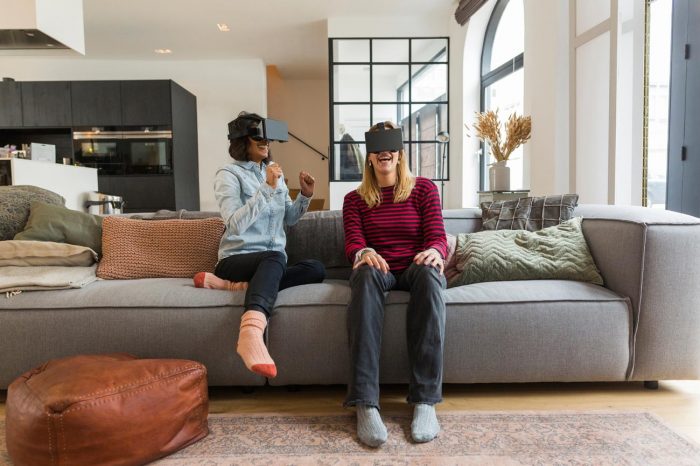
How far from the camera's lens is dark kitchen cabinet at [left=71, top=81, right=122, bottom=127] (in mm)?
6582

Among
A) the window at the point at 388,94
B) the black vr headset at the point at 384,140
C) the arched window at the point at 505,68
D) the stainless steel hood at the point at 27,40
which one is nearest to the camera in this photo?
the black vr headset at the point at 384,140

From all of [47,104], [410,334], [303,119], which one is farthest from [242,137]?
[303,119]

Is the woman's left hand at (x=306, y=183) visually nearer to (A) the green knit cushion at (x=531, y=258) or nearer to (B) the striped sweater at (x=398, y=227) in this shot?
(B) the striped sweater at (x=398, y=227)

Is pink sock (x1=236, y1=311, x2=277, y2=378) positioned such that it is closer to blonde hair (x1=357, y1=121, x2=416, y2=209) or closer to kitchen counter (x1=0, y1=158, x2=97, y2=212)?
blonde hair (x1=357, y1=121, x2=416, y2=209)

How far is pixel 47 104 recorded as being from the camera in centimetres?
664

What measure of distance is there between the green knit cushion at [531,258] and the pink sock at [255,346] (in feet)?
2.66

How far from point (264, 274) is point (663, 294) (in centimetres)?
138

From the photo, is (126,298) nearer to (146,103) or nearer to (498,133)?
(498,133)

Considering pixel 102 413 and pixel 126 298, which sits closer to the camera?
pixel 102 413

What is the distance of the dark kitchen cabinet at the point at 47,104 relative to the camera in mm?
6621

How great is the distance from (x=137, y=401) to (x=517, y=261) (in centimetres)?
140

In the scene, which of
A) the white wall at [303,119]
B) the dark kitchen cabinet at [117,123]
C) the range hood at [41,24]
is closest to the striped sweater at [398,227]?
the range hood at [41,24]

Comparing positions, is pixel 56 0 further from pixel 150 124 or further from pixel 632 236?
pixel 632 236

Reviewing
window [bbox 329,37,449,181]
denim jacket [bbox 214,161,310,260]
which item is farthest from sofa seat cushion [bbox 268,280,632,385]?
window [bbox 329,37,449,181]
